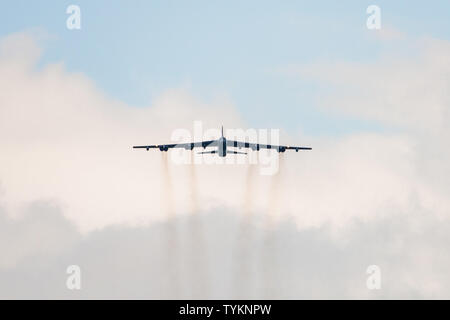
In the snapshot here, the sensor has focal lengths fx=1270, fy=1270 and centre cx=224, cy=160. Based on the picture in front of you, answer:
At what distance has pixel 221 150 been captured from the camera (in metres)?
199
